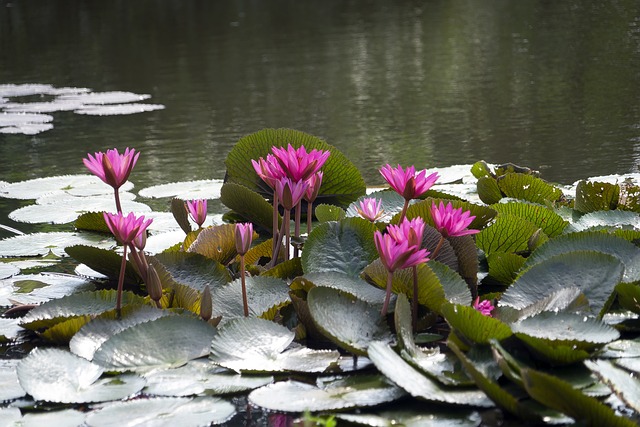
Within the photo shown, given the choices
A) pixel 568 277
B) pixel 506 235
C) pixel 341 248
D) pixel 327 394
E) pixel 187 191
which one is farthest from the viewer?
pixel 187 191

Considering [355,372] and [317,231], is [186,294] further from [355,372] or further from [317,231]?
[355,372]

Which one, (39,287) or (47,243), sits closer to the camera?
(39,287)

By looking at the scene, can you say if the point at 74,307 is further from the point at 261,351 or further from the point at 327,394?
the point at 327,394

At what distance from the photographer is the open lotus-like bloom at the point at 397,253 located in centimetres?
108

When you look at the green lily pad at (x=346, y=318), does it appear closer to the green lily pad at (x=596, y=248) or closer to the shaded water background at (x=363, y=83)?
the green lily pad at (x=596, y=248)

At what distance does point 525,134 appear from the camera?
318 cm

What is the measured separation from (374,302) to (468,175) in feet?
3.61

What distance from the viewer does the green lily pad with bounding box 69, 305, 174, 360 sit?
1.17 m

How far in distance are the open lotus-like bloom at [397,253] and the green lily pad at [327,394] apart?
0.44 feet

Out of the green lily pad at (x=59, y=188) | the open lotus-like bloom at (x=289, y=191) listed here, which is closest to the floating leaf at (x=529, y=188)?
the open lotus-like bloom at (x=289, y=191)

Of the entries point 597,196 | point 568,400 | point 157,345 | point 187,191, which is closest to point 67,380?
point 157,345

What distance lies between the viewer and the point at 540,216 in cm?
154

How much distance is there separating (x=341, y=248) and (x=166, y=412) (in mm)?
445

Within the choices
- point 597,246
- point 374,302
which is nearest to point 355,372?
point 374,302
